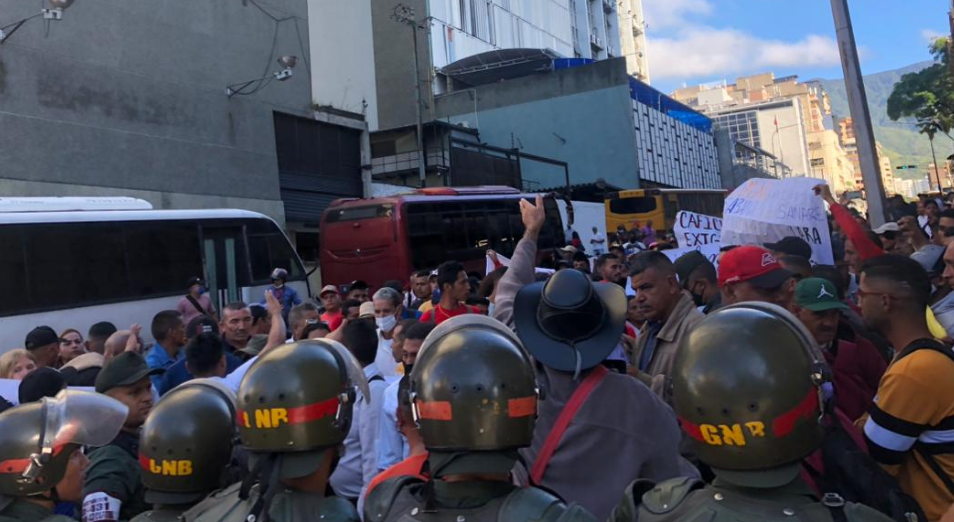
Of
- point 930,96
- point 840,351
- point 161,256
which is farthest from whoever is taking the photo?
point 930,96

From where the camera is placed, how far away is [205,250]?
13.4 m

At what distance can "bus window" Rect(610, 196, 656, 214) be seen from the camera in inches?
1181

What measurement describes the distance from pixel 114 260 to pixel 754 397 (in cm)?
1179

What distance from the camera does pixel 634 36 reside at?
258ft

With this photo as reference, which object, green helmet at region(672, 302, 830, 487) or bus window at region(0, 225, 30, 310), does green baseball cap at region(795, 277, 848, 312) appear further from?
bus window at region(0, 225, 30, 310)

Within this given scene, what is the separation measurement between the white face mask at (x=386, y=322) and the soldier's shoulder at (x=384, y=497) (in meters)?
4.00

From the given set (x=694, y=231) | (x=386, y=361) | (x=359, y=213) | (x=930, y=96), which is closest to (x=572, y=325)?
(x=386, y=361)

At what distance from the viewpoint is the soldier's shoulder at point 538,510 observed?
2064mm

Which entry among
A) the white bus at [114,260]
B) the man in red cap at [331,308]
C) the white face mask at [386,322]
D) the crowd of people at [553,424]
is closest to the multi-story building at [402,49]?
the white bus at [114,260]

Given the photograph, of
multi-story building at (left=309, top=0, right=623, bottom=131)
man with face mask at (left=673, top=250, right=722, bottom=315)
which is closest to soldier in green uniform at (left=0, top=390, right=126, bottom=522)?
man with face mask at (left=673, top=250, right=722, bottom=315)

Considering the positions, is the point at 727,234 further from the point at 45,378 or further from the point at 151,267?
the point at 151,267

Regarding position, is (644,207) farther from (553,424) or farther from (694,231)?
(553,424)

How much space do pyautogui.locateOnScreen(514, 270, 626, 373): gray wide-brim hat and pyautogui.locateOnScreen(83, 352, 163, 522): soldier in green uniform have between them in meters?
1.75

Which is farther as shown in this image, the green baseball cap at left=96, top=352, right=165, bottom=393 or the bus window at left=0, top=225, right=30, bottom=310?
the bus window at left=0, top=225, right=30, bottom=310
